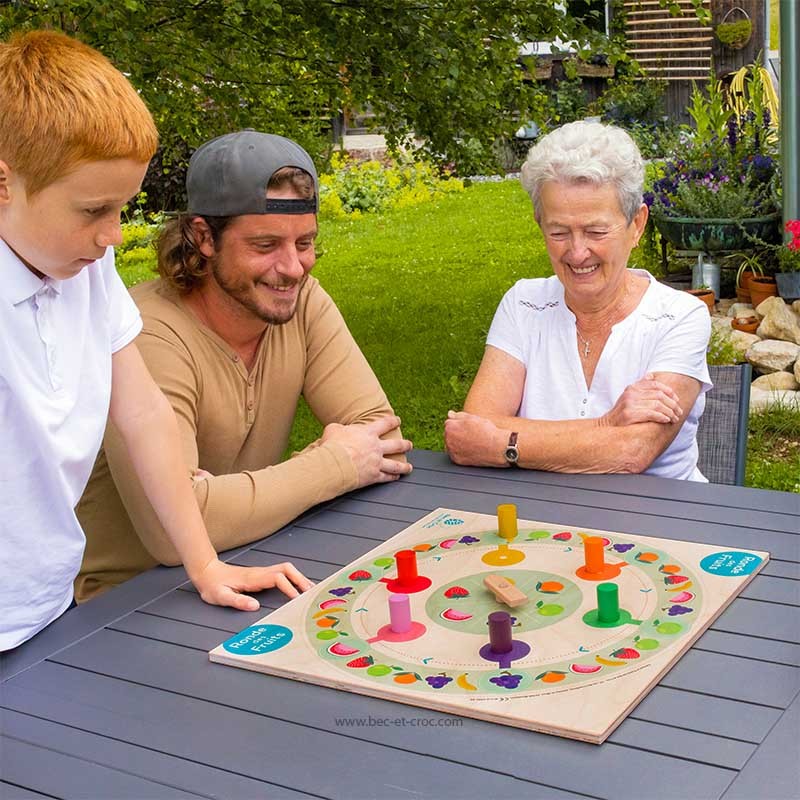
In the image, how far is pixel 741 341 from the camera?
5387 mm

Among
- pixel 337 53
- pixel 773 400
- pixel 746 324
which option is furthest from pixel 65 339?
pixel 746 324

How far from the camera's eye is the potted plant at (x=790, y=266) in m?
5.45

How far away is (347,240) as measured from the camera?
10055 millimetres

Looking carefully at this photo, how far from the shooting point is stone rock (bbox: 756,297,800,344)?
5367 mm

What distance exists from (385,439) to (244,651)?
94cm

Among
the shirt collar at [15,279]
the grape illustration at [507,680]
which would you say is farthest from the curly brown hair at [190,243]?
the grape illustration at [507,680]

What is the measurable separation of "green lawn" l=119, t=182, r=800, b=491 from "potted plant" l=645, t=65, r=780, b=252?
1.20 metres

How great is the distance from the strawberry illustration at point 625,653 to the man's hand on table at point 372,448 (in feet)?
3.12

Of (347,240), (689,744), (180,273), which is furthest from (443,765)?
(347,240)

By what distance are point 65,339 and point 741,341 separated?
13.7 feet

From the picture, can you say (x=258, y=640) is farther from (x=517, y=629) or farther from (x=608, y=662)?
(x=608, y=662)

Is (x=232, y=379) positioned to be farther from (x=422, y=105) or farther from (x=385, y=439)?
(x=422, y=105)

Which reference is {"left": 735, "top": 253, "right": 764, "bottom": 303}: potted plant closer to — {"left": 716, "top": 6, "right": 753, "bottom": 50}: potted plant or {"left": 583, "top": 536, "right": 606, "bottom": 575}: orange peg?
{"left": 583, "top": 536, "right": 606, "bottom": 575}: orange peg

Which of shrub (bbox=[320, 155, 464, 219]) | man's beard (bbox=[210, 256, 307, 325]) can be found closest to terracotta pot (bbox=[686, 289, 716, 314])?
man's beard (bbox=[210, 256, 307, 325])
